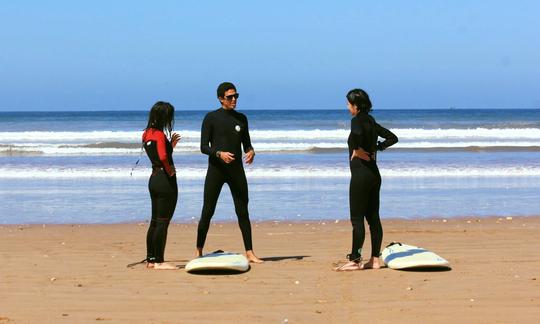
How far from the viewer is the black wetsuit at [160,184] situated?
710 centimetres

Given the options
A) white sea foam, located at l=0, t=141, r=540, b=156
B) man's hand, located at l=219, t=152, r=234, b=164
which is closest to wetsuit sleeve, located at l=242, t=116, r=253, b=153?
man's hand, located at l=219, t=152, r=234, b=164

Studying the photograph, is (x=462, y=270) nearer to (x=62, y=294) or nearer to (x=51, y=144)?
(x=62, y=294)

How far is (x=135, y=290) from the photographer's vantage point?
6242mm

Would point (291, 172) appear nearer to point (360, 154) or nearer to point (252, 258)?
point (252, 258)

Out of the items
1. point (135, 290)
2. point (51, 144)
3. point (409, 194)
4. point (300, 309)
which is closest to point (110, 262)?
point (135, 290)

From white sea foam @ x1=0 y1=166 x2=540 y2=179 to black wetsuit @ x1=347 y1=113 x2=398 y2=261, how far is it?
33.2ft

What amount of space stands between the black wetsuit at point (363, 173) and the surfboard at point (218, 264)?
0.97 meters

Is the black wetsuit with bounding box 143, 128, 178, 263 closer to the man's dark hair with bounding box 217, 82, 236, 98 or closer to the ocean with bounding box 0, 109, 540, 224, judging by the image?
the man's dark hair with bounding box 217, 82, 236, 98

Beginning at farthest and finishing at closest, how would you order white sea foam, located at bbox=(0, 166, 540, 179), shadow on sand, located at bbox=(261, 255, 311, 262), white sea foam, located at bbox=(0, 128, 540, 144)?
white sea foam, located at bbox=(0, 128, 540, 144)
white sea foam, located at bbox=(0, 166, 540, 179)
shadow on sand, located at bbox=(261, 255, 311, 262)

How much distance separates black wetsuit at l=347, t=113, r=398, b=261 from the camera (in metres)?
6.97

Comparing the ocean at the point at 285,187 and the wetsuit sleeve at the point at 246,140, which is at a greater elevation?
the wetsuit sleeve at the point at 246,140

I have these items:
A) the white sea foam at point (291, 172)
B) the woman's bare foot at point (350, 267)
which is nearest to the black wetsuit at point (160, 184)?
the woman's bare foot at point (350, 267)

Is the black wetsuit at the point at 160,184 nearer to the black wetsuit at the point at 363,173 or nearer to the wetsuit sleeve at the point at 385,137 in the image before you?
the black wetsuit at the point at 363,173

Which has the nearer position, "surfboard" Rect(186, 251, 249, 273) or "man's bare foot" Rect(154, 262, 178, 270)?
"surfboard" Rect(186, 251, 249, 273)
